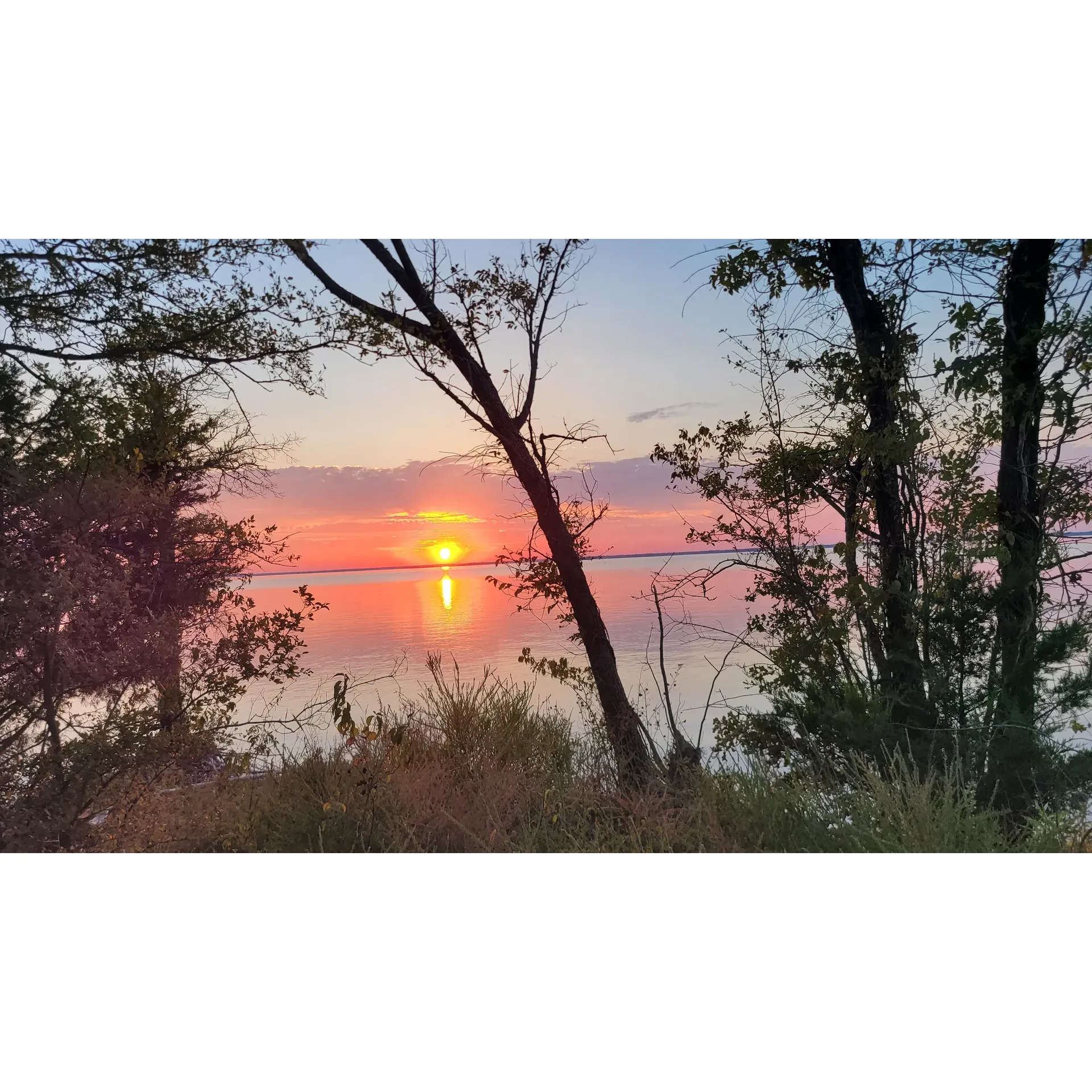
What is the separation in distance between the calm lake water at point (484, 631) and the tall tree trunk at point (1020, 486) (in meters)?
0.95

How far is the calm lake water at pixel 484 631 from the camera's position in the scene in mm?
2836

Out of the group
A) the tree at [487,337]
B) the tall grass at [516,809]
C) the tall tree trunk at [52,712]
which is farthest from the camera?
the tree at [487,337]

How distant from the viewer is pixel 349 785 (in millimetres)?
2613

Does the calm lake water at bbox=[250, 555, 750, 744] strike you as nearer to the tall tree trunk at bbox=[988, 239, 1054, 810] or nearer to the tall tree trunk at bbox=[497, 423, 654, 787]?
the tall tree trunk at bbox=[497, 423, 654, 787]

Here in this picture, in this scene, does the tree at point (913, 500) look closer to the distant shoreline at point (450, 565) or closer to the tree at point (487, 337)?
the distant shoreline at point (450, 565)

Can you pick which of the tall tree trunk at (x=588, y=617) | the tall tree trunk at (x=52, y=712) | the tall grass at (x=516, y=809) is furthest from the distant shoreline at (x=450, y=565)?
the tall tree trunk at (x=52, y=712)

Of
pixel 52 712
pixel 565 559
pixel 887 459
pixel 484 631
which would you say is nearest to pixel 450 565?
pixel 484 631

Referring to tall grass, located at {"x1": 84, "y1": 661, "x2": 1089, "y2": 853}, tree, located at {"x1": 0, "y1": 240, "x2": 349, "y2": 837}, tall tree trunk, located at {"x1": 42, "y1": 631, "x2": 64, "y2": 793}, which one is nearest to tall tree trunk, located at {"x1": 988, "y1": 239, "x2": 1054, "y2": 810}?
tall grass, located at {"x1": 84, "y1": 661, "x2": 1089, "y2": 853}

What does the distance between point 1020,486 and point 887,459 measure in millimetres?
476

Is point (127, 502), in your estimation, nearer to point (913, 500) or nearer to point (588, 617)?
A: point (588, 617)
